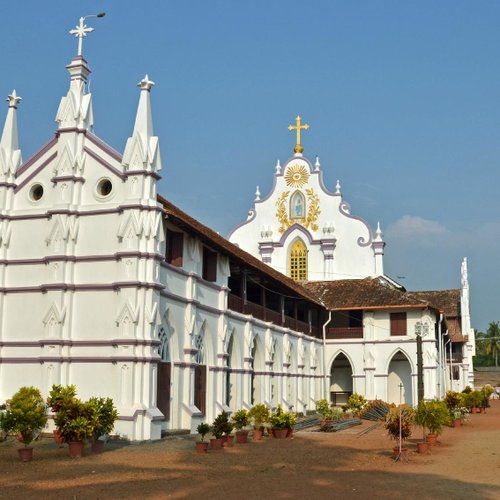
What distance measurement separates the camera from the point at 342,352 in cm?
3997

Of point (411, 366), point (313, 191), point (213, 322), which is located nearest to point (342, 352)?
point (411, 366)

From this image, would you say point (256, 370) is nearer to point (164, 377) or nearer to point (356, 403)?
point (356, 403)

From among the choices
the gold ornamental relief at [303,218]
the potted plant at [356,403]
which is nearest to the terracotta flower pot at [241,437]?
the potted plant at [356,403]

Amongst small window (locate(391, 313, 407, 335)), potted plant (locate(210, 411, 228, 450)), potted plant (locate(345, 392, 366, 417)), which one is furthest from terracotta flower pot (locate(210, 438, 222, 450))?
small window (locate(391, 313, 407, 335))

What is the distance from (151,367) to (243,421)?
128 inches

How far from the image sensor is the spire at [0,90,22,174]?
2245 cm

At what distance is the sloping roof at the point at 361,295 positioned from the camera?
38.2 m

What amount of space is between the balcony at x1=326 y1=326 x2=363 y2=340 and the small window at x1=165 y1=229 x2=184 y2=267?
1919 cm

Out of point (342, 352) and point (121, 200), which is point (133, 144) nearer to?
point (121, 200)

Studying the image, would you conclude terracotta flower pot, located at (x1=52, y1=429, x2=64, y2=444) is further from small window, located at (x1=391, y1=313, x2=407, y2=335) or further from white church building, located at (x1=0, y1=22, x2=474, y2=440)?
small window, located at (x1=391, y1=313, x2=407, y2=335)

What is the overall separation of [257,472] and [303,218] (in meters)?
Answer: 31.2

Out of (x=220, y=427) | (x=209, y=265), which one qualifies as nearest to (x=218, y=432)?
(x=220, y=427)

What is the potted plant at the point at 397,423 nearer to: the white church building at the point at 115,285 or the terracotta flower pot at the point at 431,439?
the terracotta flower pot at the point at 431,439

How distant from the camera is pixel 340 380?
4266 centimetres
